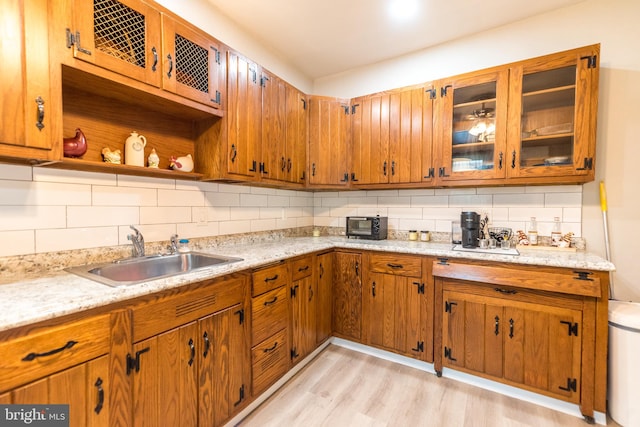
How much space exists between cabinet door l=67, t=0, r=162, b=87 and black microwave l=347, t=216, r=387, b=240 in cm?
199

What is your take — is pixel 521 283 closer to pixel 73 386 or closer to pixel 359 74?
pixel 73 386

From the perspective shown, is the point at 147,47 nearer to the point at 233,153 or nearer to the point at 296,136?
the point at 233,153

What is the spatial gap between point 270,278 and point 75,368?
3.37ft

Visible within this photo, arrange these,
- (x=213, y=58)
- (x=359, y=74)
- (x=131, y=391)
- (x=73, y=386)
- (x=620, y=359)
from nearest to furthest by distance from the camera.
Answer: (x=73, y=386) → (x=131, y=391) → (x=620, y=359) → (x=213, y=58) → (x=359, y=74)

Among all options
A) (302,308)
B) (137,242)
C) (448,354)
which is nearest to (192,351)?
(137,242)

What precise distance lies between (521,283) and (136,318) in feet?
7.26

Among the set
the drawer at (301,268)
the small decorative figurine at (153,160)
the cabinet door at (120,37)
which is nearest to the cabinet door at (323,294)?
the drawer at (301,268)

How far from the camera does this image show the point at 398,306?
2.29m

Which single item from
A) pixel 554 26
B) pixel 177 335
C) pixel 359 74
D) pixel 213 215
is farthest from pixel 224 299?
pixel 554 26

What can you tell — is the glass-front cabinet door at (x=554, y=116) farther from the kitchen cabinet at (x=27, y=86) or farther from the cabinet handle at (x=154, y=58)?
the kitchen cabinet at (x=27, y=86)

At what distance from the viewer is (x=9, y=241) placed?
129 cm

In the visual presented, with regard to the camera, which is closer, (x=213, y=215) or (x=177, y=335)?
(x=177, y=335)

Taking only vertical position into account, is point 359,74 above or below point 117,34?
above

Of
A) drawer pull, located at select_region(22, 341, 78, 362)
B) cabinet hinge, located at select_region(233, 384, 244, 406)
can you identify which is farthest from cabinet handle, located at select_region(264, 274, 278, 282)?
drawer pull, located at select_region(22, 341, 78, 362)
